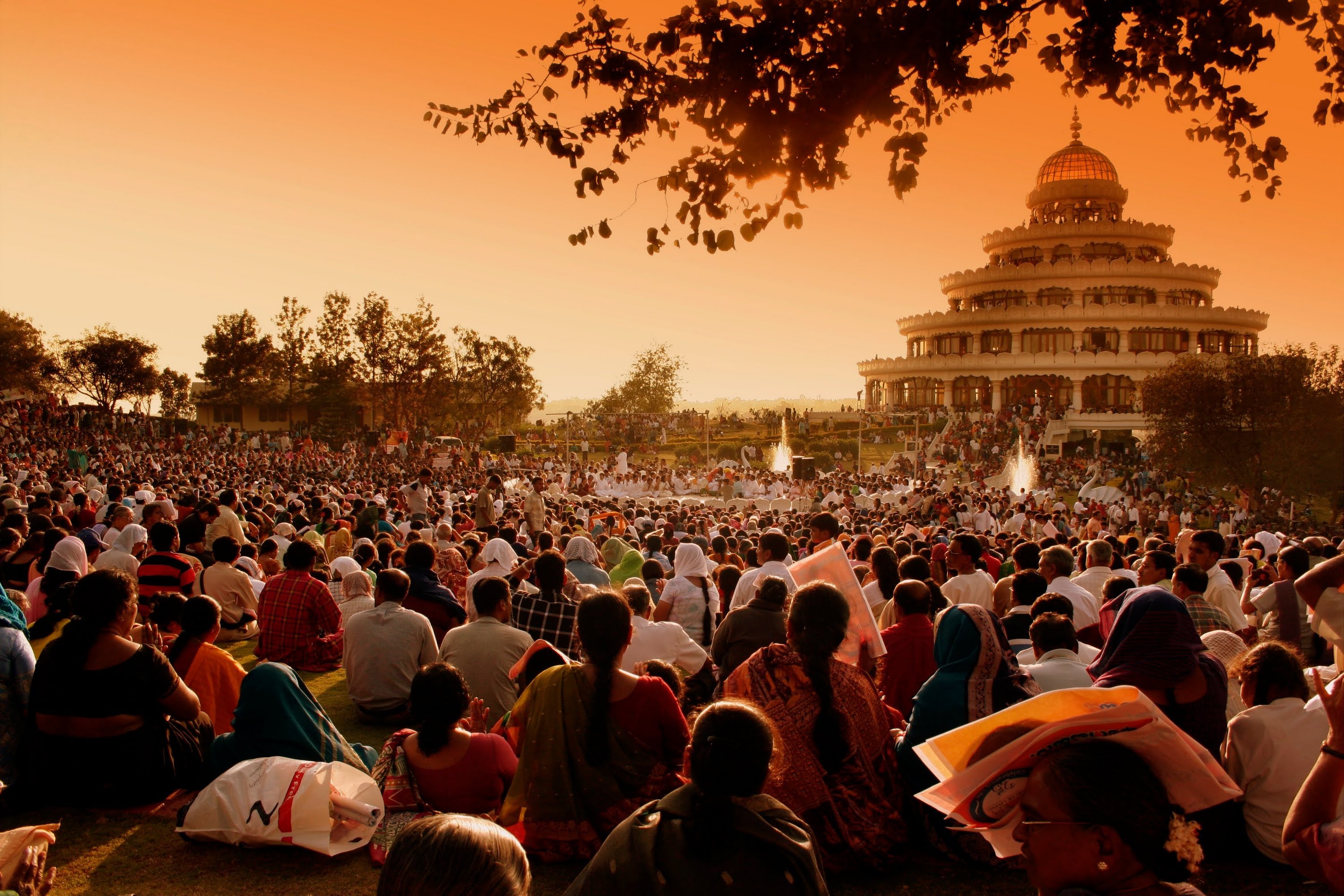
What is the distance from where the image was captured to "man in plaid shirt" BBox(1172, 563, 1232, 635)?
7.04 m

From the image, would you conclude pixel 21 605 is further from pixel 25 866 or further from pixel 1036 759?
pixel 1036 759

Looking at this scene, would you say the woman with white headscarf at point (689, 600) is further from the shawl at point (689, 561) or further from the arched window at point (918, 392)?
the arched window at point (918, 392)

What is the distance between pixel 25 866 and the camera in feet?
10.3

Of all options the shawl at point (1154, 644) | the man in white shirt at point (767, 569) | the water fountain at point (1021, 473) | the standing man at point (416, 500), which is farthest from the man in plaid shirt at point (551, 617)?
the water fountain at point (1021, 473)

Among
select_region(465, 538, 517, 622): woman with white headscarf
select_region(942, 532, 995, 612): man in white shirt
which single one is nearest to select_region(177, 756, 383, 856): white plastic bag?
select_region(942, 532, 995, 612): man in white shirt

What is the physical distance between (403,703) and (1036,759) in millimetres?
5299

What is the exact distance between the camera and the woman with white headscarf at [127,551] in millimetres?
9219

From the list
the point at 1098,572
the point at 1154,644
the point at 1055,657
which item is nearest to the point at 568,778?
the point at 1055,657

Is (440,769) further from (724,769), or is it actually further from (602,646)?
(724,769)

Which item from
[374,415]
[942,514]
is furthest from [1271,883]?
[374,415]

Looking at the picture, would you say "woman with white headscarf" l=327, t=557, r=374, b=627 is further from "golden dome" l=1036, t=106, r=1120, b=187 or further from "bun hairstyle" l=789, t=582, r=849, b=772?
"golden dome" l=1036, t=106, r=1120, b=187

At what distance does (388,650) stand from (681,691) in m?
A: 2.39

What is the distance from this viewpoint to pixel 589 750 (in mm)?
4262

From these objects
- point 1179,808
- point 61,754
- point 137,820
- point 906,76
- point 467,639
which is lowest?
point 137,820
